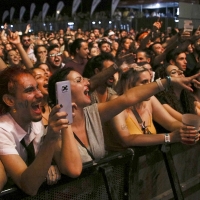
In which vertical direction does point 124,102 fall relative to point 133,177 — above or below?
above

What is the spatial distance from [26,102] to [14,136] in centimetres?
20

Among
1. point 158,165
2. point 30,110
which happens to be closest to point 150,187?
point 158,165

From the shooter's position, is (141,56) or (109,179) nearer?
(109,179)

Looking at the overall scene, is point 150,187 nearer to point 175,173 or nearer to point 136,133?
point 175,173

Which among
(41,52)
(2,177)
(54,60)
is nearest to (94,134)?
(2,177)

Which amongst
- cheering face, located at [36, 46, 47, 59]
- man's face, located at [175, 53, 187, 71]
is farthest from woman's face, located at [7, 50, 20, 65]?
man's face, located at [175, 53, 187, 71]

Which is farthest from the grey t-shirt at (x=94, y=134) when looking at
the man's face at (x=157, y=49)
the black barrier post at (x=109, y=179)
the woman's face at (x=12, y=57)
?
the woman's face at (x=12, y=57)

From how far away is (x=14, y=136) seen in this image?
7.96ft

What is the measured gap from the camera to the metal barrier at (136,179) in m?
2.37

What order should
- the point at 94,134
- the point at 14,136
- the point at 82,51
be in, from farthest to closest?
the point at 82,51 < the point at 94,134 < the point at 14,136

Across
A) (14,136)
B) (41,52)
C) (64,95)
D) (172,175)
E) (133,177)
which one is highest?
(64,95)

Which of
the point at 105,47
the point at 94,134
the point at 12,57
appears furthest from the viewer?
the point at 105,47

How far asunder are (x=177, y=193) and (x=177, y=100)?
4.83ft

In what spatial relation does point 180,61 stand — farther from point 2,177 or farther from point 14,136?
point 2,177
